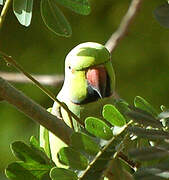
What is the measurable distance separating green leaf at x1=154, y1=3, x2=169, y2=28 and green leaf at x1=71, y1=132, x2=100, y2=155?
0.75 feet

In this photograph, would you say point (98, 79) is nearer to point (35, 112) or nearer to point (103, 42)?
point (35, 112)

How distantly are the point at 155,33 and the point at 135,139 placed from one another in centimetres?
231

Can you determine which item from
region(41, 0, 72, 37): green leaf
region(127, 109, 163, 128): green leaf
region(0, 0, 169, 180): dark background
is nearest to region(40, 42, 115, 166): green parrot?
region(41, 0, 72, 37): green leaf

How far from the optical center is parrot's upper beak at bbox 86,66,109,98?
1.60 meters

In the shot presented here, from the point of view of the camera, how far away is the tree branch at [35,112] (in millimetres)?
1092

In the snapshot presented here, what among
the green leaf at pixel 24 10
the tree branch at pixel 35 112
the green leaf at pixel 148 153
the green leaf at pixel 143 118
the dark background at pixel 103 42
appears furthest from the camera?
the dark background at pixel 103 42

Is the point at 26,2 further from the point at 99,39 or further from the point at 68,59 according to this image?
the point at 99,39

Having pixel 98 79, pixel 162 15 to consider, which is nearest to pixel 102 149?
pixel 162 15

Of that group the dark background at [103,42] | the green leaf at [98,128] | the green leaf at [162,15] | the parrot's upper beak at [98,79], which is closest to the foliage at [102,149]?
the green leaf at [98,128]

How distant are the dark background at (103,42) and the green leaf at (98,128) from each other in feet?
6.82

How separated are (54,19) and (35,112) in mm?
226

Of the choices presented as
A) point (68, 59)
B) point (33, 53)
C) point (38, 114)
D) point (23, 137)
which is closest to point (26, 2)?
point (38, 114)

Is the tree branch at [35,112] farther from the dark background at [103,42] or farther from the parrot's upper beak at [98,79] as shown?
the dark background at [103,42]

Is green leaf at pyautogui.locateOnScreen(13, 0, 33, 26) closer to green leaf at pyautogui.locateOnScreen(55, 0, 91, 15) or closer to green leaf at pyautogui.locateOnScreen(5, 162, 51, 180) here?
green leaf at pyautogui.locateOnScreen(55, 0, 91, 15)
